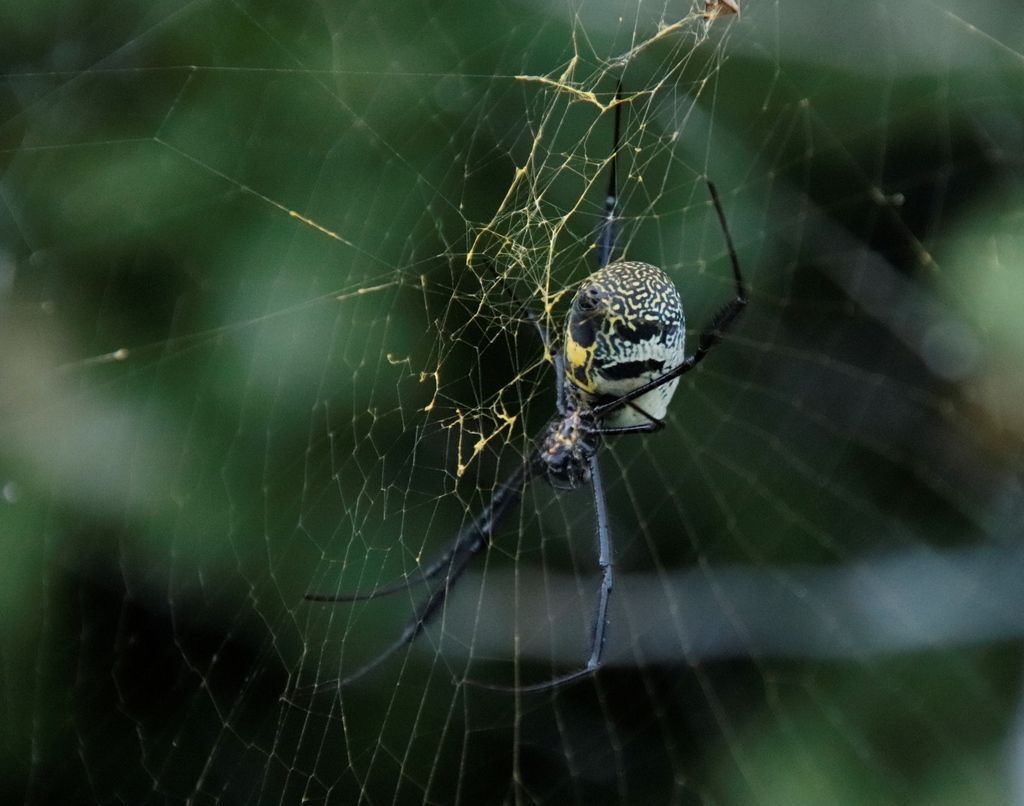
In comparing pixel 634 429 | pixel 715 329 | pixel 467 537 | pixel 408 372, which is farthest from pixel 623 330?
pixel 467 537

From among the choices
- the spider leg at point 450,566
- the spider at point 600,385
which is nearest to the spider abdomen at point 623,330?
Answer: the spider at point 600,385

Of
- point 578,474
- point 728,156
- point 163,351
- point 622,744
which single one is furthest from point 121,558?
point 728,156

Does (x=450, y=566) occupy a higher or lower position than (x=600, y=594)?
lower

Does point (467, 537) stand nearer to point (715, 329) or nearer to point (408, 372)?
point (408, 372)

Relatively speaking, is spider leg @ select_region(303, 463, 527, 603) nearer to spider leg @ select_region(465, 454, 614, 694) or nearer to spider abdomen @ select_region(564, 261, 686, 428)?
spider leg @ select_region(465, 454, 614, 694)

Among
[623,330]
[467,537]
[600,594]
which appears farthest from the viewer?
[467,537]

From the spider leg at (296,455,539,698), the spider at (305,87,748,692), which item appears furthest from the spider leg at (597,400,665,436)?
the spider leg at (296,455,539,698)
